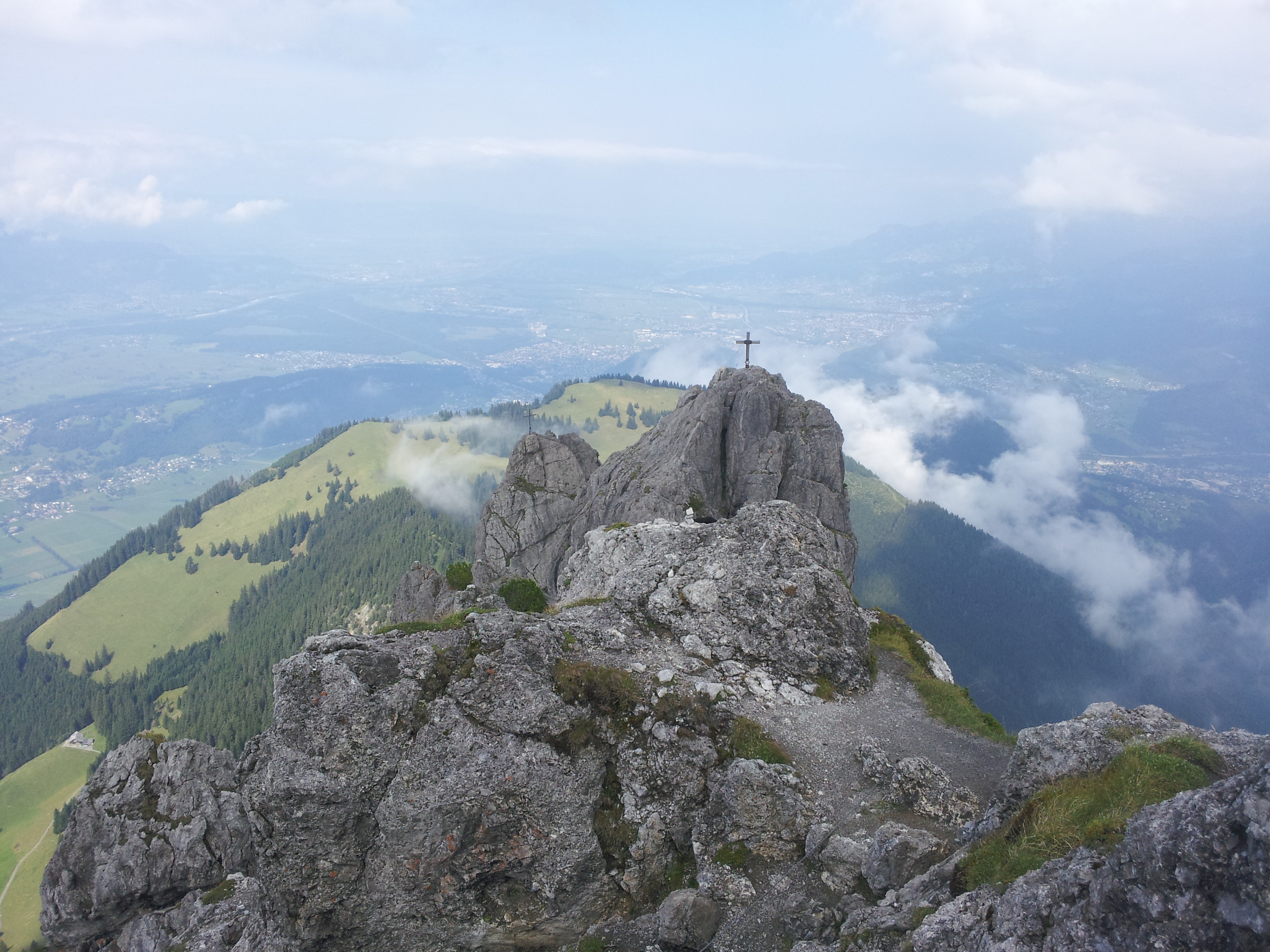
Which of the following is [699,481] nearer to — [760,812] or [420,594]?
[420,594]

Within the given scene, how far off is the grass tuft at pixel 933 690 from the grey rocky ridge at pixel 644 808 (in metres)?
0.73

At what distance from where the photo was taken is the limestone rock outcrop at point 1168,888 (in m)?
9.72

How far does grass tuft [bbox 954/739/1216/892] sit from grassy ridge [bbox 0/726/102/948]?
124m

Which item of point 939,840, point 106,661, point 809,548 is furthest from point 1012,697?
point 106,661

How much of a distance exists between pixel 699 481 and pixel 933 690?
3133 cm

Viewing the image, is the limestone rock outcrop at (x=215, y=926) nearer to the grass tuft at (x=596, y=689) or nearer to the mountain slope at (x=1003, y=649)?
the grass tuft at (x=596, y=689)

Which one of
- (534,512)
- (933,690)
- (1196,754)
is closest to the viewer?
(1196,754)

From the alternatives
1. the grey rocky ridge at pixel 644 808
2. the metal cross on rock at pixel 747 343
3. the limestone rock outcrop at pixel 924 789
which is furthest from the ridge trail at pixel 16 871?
the limestone rock outcrop at pixel 924 789

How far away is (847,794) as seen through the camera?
23.2 meters

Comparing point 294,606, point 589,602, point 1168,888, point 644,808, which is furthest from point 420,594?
point 294,606

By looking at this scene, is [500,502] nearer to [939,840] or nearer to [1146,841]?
[939,840]

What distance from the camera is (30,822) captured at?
122438mm

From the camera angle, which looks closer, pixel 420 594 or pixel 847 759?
pixel 847 759

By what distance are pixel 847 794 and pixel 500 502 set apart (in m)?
55.7
